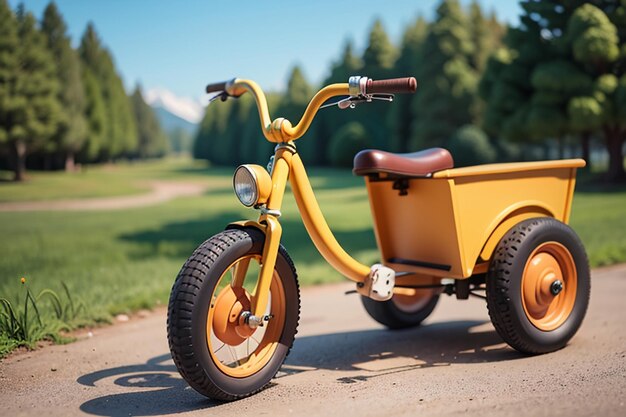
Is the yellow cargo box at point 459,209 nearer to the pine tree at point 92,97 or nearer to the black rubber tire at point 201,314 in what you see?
the black rubber tire at point 201,314

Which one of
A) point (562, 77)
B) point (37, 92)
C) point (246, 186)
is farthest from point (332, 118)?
point (246, 186)

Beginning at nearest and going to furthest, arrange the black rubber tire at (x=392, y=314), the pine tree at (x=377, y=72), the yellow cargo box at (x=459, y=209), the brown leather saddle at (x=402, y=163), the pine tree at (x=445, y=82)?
the brown leather saddle at (x=402, y=163)
the yellow cargo box at (x=459, y=209)
the black rubber tire at (x=392, y=314)
the pine tree at (x=445, y=82)
the pine tree at (x=377, y=72)

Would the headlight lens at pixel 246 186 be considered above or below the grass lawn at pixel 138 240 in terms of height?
above

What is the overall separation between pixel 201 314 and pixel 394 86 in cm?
142

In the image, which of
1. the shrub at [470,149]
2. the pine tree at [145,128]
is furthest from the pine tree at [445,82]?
the pine tree at [145,128]

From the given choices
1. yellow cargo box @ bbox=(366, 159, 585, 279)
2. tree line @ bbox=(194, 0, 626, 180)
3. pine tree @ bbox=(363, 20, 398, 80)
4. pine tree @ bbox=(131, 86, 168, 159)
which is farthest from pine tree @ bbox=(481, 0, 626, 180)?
pine tree @ bbox=(131, 86, 168, 159)

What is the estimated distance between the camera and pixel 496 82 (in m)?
18.4

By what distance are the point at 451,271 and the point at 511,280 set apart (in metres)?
0.36

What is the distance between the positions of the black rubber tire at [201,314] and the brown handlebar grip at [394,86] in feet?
3.11

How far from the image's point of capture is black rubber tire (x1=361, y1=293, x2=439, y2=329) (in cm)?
440

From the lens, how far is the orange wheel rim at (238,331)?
115 inches

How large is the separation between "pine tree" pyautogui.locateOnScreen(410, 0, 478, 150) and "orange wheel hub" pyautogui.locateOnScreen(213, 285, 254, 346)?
23.5 m

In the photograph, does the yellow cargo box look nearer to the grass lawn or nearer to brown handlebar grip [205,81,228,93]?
brown handlebar grip [205,81,228,93]

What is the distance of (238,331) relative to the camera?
2.99m
